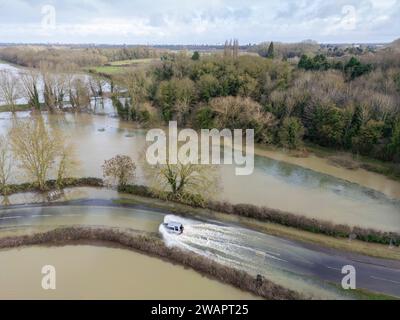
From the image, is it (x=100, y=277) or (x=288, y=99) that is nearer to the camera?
(x=100, y=277)

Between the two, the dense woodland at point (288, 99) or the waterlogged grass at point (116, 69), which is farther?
the waterlogged grass at point (116, 69)

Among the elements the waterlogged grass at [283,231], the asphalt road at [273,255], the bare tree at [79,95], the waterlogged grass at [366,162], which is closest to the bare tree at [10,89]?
the bare tree at [79,95]

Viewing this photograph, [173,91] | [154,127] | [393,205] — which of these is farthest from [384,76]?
[154,127]

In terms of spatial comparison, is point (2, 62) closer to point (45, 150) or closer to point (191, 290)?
point (45, 150)

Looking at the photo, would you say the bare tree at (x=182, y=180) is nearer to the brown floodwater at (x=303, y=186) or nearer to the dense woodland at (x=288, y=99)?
the brown floodwater at (x=303, y=186)

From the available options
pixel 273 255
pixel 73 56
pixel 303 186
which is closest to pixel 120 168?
pixel 273 255

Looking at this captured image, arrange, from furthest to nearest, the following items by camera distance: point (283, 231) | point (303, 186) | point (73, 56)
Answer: point (73, 56), point (303, 186), point (283, 231)

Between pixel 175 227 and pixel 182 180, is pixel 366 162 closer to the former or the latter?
pixel 182 180
